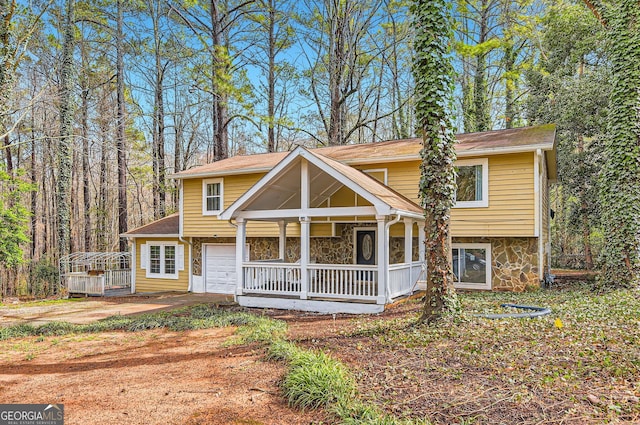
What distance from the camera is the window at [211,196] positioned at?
1485cm

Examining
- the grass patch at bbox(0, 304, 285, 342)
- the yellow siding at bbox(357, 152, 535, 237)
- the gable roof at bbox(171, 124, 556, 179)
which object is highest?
the gable roof at bbox(171, 124, 556, 179)

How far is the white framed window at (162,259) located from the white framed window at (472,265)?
10.4 m

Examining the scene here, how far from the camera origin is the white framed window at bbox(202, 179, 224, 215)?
14820 millimetres

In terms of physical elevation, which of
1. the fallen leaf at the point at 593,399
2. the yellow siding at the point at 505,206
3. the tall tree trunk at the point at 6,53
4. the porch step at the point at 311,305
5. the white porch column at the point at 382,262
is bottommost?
the porch step at the point at 311,305

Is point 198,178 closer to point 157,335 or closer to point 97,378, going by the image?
point 157,335

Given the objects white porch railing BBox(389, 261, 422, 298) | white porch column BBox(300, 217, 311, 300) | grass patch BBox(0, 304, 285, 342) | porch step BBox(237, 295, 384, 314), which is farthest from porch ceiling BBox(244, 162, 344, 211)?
white porch railing BBox(389, 261, 422, 298)

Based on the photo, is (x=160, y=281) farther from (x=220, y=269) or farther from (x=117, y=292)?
(x=220, y=269)

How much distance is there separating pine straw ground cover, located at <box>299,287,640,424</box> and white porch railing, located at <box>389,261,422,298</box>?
1.72m

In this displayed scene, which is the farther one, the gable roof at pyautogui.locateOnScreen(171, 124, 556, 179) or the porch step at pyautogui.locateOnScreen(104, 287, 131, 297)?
the porch step at pyautogui.locateOnScreen(104, 287, 131, 297)

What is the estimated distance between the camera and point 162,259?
53.7 feet

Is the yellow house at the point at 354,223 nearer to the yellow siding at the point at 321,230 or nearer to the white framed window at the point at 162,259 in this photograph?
the yellow siding at the point at 321,230

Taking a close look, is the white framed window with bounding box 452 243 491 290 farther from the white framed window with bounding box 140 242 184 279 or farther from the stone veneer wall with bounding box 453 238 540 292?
the white framed window with bounding box 140 242 184 279

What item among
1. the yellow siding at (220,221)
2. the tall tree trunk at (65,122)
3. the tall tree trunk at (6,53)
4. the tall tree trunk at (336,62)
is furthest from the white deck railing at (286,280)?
the tall tree trunk at (336,62)

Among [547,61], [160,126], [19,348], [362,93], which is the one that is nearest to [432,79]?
[19,348]
